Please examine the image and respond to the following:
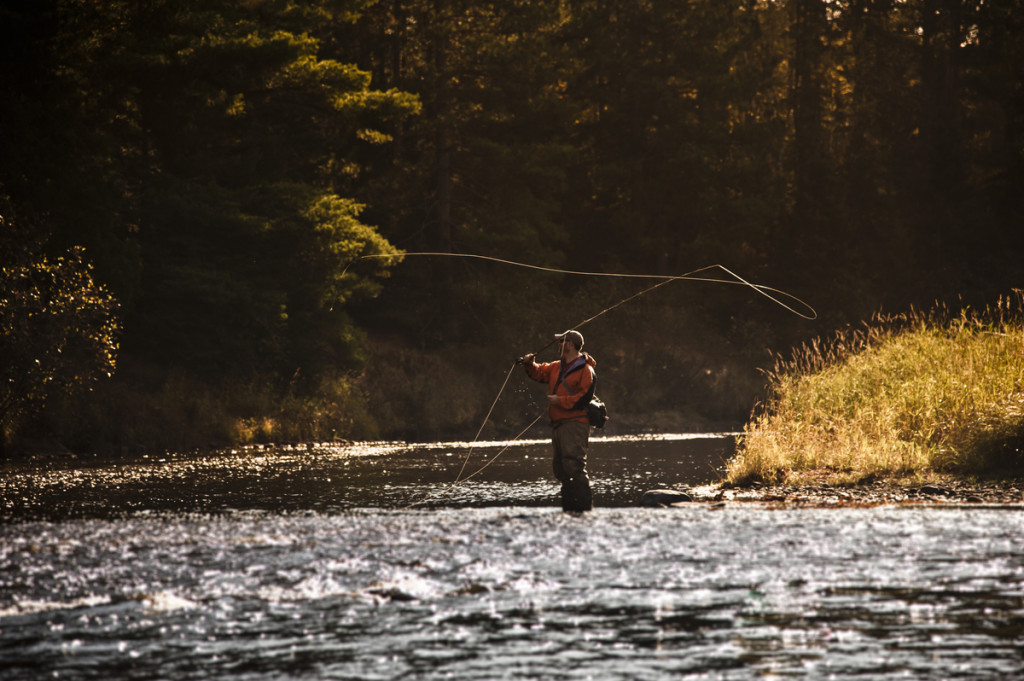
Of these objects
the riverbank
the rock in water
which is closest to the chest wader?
the rock in water

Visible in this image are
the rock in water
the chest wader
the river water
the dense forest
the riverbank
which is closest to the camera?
the river water

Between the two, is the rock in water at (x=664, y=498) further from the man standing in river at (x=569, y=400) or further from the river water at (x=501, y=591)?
the man standing in river at (x=569, y=400)

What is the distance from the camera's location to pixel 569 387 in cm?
1368

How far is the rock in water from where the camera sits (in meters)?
15.4

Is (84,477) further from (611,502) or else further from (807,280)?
(807,280)

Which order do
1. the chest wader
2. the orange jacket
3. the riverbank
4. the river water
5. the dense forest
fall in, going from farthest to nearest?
the dense forest, the riverbank, the chest wader, the orange jacket, the river water

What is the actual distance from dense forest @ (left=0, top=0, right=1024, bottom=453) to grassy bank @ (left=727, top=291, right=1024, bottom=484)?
1224 cm

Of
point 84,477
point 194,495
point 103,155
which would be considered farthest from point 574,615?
point 103,155

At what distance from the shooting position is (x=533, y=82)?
1602 inches

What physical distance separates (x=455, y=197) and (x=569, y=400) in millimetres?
26560

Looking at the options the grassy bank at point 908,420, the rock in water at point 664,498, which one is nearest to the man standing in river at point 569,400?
the rock in water at point 664,498

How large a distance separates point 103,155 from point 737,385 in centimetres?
2159

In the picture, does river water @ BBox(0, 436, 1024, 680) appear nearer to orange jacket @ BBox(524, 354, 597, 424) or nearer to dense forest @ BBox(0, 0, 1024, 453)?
orange jacket @ BBox(524, 354, 597, 424)

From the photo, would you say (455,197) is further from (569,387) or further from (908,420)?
(569,387)
